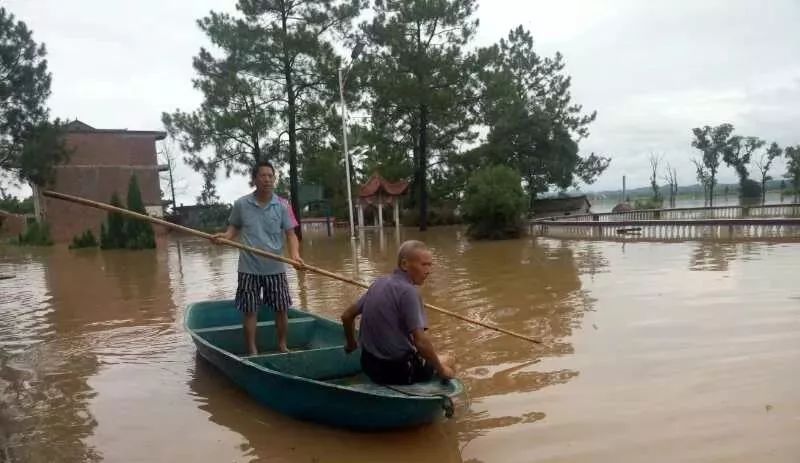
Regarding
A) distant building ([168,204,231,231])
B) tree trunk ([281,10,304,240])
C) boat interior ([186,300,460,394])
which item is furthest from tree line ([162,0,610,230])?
boat interior ([186,300,460,394])

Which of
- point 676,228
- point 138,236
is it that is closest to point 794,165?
point 676,228

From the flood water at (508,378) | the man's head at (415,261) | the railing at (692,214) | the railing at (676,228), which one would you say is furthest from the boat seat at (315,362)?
the railing at (692,214)

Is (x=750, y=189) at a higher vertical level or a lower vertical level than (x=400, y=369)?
higher

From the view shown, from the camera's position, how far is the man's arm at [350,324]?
12.8 ft

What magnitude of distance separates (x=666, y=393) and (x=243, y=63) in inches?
824

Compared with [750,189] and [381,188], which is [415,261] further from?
[750,189]

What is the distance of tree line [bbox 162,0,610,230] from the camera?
2202 centimetres

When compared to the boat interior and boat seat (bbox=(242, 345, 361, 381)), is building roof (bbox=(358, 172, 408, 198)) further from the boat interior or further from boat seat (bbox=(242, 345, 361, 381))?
boat seat (bbox=(242, 345, 361, 381))

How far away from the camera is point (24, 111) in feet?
82.6

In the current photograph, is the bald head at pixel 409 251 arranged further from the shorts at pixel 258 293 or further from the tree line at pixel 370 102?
the tree line at pixel 370 102

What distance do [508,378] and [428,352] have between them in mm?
1565

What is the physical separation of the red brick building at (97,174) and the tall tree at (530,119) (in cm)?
1748

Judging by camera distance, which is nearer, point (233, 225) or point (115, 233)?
point (233, 225)

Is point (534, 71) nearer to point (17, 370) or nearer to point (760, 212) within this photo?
point (760, 212)
